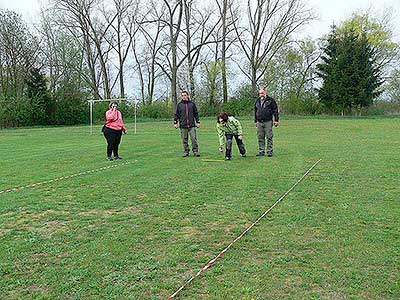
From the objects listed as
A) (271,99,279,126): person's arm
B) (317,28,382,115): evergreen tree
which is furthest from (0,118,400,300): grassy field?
(317,28,382,115): evergreen tree

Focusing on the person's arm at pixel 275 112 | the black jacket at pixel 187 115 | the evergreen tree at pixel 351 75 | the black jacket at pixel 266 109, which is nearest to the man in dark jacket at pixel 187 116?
the black jacket at pixel 187 115

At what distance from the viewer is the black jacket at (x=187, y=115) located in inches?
447

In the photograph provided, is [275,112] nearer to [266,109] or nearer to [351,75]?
[266,109]

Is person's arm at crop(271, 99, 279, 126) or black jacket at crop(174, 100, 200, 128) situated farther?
black jacket at crop(174, 100, 200, 128)

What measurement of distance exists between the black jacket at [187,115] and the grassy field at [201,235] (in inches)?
105

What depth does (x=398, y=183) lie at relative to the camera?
743cm

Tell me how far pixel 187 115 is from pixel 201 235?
271 inches

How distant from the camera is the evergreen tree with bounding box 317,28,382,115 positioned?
36781mm

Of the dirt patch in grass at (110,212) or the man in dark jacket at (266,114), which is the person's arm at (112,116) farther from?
the dirt patch in grass at (110,212)

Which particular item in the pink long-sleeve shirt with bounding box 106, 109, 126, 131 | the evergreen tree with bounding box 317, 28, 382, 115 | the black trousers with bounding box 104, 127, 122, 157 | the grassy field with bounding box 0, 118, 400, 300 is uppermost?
the evergreen tree with bounding box 317, 28, 382, 115

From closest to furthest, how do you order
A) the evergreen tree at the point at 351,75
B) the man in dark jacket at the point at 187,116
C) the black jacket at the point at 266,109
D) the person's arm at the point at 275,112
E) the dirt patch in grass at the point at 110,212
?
the dirt patch in grass at the point at 110,212 < the person's arm at the point at 275,112 < the black jacket at the point at 266,109 < the man in dark jacket at the point at 187,116 < the evergreen tree at the point at 351,75

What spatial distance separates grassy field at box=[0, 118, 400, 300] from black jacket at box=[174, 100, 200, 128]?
2.66 m

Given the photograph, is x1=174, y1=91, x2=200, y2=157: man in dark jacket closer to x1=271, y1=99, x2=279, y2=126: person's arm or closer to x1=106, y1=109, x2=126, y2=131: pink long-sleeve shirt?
x1=106, y1=109, x2=126, y2=131: pink long-sleeve shirt

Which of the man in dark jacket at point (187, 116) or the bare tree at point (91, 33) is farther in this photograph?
the bare tree at point (91, 33)
